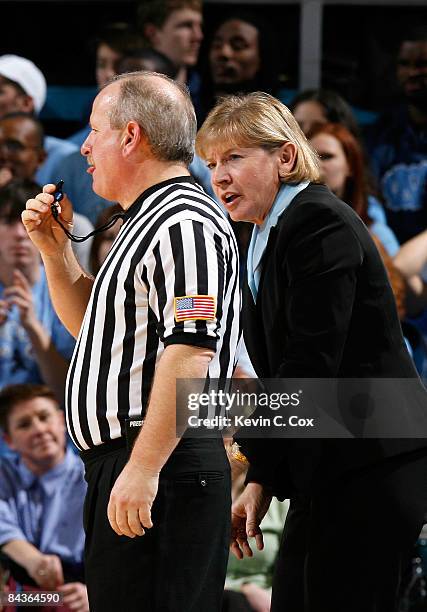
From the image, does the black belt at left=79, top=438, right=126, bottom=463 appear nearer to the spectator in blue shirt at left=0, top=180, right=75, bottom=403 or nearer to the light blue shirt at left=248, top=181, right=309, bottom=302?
the light blue shirt at left=248, top=181, right=309, bottom=302

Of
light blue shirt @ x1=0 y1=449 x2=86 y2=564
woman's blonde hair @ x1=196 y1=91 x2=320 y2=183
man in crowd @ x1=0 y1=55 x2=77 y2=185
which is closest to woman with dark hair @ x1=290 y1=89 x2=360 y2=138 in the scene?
man in crowd @ x1=0 y1=55 x2=77 y2=185

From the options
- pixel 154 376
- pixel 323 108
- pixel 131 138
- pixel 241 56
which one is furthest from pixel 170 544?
pixel 241 56

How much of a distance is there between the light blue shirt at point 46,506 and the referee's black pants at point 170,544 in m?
1.75

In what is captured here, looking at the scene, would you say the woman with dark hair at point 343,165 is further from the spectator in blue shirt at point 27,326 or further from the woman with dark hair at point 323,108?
the spectator in blue shirt at point 27,326

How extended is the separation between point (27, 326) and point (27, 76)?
1.07 m

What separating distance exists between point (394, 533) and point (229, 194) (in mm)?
669

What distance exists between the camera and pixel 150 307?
1.65 m

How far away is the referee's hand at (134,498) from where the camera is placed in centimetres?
→ 155

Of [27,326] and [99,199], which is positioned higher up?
[99,199]

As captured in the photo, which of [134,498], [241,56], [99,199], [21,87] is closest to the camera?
[134,498]

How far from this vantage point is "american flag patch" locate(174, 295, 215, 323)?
1570 millimetres

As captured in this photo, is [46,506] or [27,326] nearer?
[46,506]

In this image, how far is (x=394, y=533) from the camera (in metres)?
1.64

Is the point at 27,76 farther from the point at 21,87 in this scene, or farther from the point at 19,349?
the point at 19,349
